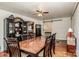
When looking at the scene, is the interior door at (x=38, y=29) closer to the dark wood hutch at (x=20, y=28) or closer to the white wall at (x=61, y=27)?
the dark wood hutch at (x=20, y=28)

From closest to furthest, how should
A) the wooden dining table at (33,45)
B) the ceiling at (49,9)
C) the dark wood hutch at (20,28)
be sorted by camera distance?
the ceiling at (49,9), the wooden dining table at (33,45), the dark wood hutch at (20,28)

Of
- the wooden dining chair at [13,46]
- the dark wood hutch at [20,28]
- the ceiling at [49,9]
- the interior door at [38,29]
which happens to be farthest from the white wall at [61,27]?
the wooden dining chair at [13,46]

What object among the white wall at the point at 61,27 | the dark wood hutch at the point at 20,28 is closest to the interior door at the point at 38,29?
the dark wood hutch at the point at 20,28

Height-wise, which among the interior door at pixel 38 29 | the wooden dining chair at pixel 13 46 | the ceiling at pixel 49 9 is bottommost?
the wooden dining chair at pixel 13 46

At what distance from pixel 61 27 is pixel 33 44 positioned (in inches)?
24.0

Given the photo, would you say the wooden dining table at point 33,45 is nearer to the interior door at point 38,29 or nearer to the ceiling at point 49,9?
the interior door at point 38,29

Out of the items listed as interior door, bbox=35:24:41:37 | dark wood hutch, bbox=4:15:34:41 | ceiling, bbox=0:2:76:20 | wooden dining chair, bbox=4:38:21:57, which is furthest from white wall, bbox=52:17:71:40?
wooden dining chair, bbox=4:38:21:57

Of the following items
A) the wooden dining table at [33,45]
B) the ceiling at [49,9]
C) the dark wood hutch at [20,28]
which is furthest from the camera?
the dark wood hutch at [20,28]

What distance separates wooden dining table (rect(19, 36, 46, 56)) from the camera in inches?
64.2

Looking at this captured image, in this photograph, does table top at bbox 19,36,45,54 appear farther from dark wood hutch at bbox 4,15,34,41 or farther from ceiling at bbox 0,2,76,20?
ceiling at bbox 0,2,76,20

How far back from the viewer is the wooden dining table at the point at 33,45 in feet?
5.35

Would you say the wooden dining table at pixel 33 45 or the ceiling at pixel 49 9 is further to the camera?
the wooden dining table at pixel 33 45

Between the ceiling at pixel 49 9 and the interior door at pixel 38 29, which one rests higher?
the ceiling at pixel 49 9

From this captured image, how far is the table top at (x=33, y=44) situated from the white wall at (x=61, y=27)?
0.31 metres
